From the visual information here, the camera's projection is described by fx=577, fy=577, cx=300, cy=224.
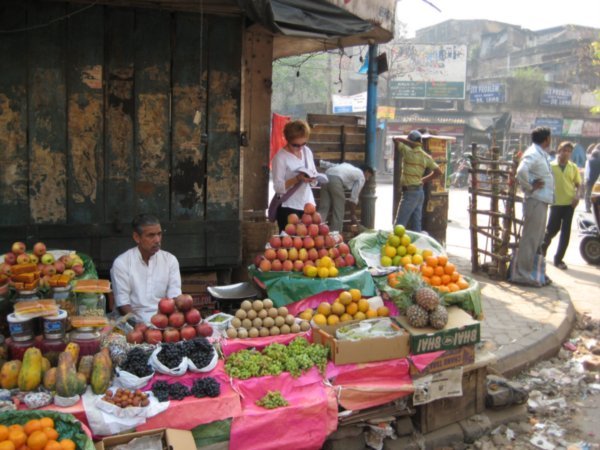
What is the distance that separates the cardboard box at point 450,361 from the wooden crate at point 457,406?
0.27 feet

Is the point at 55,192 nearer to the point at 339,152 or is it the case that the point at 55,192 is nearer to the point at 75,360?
the point at 75,360

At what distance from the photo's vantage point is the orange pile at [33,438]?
9.20 ft

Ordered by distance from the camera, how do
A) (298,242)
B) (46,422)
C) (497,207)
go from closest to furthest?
(46,422) < (298,242) < (497,207)

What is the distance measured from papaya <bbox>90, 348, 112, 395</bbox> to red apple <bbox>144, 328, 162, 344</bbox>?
496 mm

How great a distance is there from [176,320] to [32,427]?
1359 mm

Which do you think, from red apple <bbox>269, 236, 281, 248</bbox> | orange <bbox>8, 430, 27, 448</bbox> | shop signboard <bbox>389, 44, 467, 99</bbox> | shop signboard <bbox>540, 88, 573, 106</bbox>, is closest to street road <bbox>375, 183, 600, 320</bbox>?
red apple <bbox>269, 236, 281, 248</bbox>

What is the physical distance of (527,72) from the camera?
32688 millimetres

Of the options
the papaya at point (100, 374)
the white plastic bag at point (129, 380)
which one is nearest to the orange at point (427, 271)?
the white plastic bag at point (129, 380)

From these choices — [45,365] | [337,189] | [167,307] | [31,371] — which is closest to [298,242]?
[167,307]

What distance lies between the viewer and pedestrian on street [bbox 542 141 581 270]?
9.12 m

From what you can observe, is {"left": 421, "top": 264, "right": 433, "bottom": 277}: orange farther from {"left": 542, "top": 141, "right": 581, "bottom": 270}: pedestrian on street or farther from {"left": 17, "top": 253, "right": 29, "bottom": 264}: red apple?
{"left": 542, "top": 141, "right": 581, "bottom": 270}: pedestrian on street

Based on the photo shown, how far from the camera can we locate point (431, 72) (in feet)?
113

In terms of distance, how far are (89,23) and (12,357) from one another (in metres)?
3.21

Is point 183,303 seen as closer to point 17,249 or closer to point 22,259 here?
point 22,259
